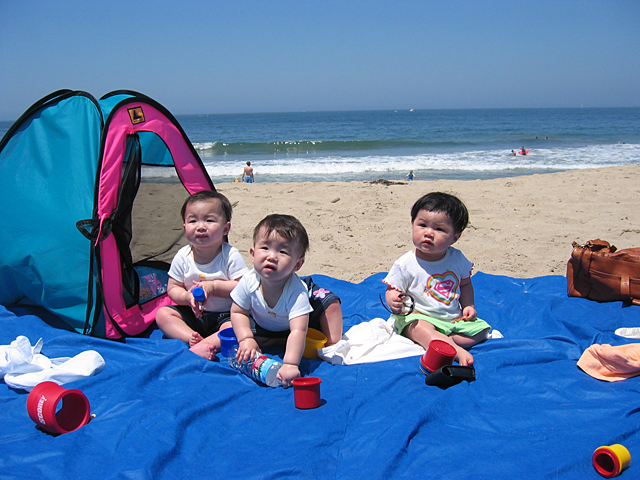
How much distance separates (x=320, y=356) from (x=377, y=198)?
566 centimetres

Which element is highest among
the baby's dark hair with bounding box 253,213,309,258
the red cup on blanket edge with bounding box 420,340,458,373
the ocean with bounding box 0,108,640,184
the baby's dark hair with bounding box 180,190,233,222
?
the ocean with bounding box 0,108,640,184

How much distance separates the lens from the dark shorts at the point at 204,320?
11.1 feet

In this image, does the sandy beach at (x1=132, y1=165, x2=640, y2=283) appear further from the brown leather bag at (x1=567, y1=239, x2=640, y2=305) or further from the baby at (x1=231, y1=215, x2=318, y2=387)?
the baby at (x1=231, y1=215, x2=318, y2=387)

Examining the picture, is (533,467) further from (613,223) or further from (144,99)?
(613,223)

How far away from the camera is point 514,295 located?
13.6 ft

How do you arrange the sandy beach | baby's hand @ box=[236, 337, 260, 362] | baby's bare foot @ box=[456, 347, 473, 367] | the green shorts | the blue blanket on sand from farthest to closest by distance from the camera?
the sandy beach
the green shorts
baby's bare foot @ box=[456, 347, 473, 367]
baby's hand @ box=[236, 337, 260, 362]
the blue blanket on sand

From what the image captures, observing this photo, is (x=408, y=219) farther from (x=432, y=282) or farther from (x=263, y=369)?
(x=263, y=369)

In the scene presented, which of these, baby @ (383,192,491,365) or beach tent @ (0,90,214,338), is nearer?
baby @ (383,192,491,365)

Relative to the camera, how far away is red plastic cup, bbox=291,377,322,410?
238 cm

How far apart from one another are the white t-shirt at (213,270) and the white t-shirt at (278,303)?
423 mm

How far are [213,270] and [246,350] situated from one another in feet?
2.82

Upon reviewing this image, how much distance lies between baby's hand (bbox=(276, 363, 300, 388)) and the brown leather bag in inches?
110

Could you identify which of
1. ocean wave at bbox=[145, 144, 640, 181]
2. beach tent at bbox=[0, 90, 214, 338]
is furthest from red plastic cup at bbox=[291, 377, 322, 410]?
ocean wave at bbox=[145, 144, 640, 181]

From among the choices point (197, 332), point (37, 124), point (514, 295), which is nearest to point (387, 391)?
point (197, 332)
